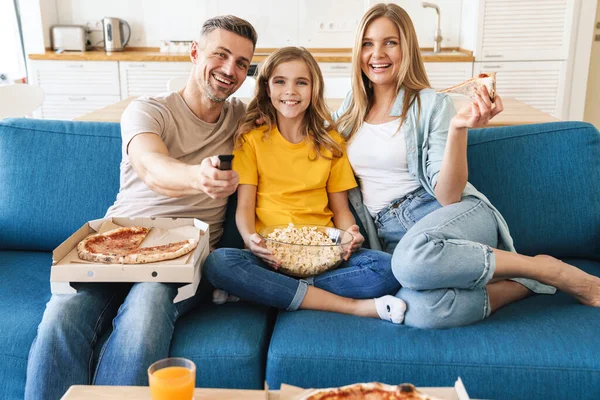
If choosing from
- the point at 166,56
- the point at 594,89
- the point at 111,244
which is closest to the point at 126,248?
the point at 111,244

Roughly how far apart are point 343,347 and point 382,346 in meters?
0.10

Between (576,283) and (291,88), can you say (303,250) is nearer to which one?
(291,88)

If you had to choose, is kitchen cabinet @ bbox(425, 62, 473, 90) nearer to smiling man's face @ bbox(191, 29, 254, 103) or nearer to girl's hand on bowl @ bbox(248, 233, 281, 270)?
smiling man's face @ bbox(191, 29, 254, 103)

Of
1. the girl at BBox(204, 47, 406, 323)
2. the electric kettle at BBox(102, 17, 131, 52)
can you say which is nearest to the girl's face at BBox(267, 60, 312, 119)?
the girl at BBox(204, 47, 406, 323)

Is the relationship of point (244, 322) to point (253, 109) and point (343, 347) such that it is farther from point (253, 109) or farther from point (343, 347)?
point (253, 109)

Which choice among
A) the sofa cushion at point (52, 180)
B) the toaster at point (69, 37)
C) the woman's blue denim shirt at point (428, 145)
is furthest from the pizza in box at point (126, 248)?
the toaster at point (69, 37)

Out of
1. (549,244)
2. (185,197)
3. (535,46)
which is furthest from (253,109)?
(535,46)

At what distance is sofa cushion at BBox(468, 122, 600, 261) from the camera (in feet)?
6.46

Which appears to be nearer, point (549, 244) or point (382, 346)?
point (382, 346)

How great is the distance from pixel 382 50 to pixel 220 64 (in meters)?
0.53

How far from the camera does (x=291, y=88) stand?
190cm

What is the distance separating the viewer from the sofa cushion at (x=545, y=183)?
1970 mm

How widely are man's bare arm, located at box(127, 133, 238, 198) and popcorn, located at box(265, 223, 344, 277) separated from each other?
0.99 feet

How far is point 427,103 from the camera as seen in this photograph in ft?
6.26
